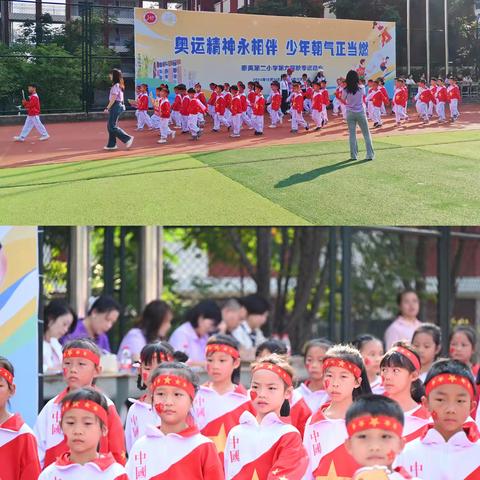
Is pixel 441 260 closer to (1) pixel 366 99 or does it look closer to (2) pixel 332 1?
(1) pixel 366 99

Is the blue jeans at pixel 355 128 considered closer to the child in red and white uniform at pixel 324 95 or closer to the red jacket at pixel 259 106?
the child in red and white uniform at pixel 324 95

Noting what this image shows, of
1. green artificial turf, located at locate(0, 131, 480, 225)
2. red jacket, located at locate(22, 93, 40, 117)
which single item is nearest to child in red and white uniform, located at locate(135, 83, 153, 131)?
green artificial turf, located at locate(0, 131, 480, 225)

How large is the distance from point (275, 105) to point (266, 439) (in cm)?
452

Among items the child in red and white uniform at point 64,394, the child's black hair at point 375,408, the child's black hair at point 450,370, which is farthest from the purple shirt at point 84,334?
the child's black hair at point 375,408

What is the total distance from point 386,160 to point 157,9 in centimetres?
183

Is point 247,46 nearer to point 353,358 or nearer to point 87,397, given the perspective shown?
point 353,358

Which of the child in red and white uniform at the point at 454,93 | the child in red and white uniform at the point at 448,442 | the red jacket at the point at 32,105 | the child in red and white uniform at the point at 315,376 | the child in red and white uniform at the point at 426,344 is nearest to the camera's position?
the child in red and white uniform at the point at 448,442

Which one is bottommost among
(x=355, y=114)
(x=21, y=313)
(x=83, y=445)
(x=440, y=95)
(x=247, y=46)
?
(x=83, y=445)

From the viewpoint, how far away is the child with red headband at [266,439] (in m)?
3.35

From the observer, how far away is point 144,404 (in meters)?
3.92

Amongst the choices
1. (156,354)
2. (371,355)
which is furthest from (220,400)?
(371,355)

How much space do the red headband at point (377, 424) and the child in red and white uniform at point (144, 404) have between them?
53.1 inches

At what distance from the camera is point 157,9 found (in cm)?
613

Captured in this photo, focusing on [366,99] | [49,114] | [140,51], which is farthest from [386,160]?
[49,114]
